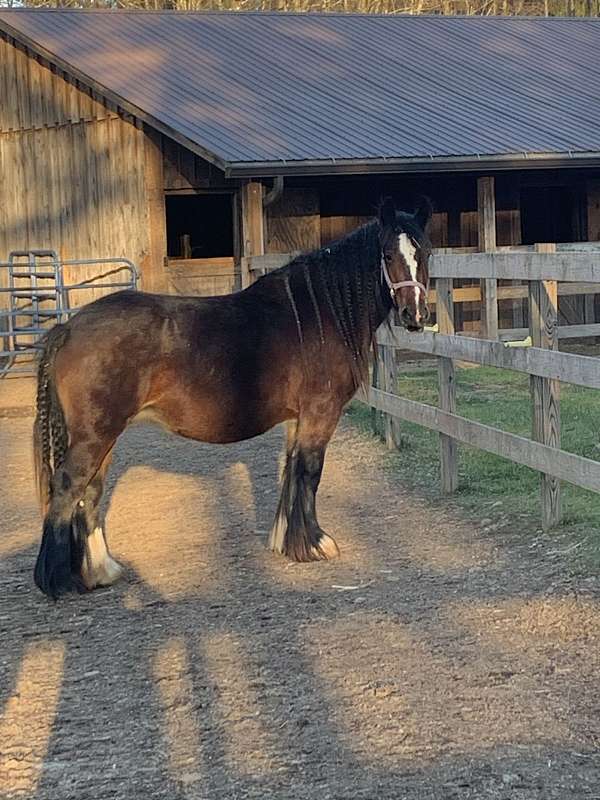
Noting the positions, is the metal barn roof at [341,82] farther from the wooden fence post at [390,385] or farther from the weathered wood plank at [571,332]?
the wooden fence post at [390,385]

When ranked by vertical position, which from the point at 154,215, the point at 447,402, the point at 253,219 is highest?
the point at 154,215

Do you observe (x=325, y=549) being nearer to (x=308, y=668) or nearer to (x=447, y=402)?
(x=308, y=668)

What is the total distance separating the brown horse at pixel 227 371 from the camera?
5.53m

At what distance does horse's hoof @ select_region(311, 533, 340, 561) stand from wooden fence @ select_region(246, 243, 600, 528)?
1121 mm

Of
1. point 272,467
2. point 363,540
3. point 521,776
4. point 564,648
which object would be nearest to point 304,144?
point 272,467

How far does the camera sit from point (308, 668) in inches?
174

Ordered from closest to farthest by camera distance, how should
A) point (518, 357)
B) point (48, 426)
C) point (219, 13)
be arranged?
point (48, 426) < point (518, 357) < point (219, 13)

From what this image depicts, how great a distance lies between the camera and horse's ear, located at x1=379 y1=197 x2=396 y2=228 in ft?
19.4

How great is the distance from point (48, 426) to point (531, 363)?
8.27ft

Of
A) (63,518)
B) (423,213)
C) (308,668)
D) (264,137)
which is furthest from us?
(264,137)

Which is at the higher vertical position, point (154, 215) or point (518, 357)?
A: point (154, 215)

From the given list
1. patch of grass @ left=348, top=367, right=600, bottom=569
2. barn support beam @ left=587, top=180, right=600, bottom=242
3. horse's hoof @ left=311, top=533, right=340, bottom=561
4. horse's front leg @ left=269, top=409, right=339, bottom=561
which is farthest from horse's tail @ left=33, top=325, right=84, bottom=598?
barn support beam @ left=587, top=180, right=600, bottom=242

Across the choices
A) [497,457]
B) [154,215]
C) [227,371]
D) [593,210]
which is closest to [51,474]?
[227,371]

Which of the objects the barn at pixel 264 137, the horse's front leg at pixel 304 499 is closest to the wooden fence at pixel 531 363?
the horse's front leg at pixel 304 499
